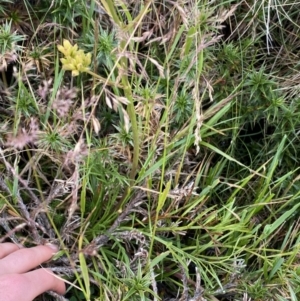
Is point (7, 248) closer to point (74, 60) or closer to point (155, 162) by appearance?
point (155, 162)

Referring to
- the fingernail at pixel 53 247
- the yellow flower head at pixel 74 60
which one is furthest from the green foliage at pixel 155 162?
the yellow flower head at pixel 74 60

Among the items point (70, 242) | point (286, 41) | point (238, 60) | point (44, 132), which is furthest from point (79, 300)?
point (286, 41)

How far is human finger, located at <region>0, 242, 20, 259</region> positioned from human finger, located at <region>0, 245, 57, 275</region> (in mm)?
20

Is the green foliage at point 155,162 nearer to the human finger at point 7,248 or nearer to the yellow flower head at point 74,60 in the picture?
the human finger at point 7,248

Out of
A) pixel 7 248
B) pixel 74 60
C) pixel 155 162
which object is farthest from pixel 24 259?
pixel 74 60

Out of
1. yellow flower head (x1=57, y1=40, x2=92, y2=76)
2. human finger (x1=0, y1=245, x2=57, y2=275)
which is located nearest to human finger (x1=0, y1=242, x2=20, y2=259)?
human finger (x1=0, y1=245, x2=57, y2=275)

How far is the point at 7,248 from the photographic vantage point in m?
1.08

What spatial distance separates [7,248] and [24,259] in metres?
0.06

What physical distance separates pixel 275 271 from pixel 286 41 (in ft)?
2.27

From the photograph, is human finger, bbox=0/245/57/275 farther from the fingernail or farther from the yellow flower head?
the yellow flower head

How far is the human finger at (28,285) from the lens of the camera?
950mm

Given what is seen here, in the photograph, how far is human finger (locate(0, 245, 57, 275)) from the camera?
1.02 metres

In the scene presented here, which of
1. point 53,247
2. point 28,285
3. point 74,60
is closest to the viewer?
point 74,60

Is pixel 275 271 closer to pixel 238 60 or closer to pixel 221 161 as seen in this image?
pixel 221 161
